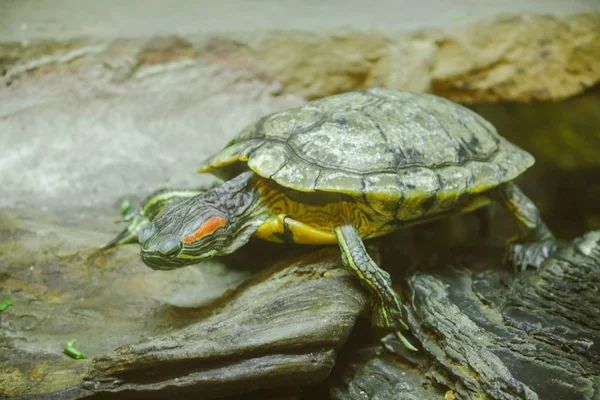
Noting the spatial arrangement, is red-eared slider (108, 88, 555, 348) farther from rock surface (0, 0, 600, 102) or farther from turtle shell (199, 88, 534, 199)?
rock surface (0, 0, 600, 102)

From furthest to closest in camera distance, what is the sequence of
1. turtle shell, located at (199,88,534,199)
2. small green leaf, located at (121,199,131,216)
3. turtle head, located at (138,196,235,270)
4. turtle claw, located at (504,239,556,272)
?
small green leaf, located at (121,199,131,216) → turtle claw, located at (504,239,556,272) → turtle shell, located at (199,88,534,199) → turtle head, located at (138,196,235,270)

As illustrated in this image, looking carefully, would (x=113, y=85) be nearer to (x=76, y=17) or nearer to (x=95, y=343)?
(x=76, y=17)

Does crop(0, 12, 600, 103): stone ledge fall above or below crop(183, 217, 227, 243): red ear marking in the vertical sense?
above

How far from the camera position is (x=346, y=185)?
2547 millimetres

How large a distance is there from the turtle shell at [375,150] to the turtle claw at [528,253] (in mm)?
519

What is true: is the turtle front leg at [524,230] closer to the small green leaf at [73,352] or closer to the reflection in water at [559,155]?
the small green leaf at [73,352]

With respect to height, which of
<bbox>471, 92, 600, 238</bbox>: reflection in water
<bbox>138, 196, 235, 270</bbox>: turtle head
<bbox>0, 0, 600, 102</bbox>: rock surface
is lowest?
<bbox>471, 92, 600, 238</bbox>: reflection in water

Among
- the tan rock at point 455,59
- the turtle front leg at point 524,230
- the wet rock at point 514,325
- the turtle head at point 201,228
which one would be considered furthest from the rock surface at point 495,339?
the tan rock at point 455,59

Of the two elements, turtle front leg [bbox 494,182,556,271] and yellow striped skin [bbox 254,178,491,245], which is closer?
yellow striped skin [bbox 254,178,491,245]

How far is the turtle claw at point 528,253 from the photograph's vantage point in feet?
9.92

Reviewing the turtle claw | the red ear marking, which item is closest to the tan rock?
the turtle claw

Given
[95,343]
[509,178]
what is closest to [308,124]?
[509,178]

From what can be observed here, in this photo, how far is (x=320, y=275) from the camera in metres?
2.64

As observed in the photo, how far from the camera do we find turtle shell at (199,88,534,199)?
2.61 meters
